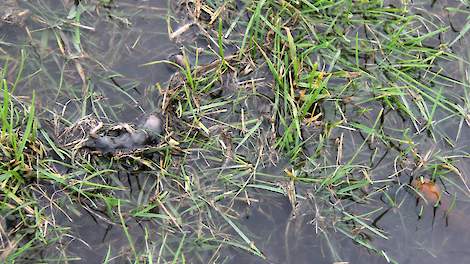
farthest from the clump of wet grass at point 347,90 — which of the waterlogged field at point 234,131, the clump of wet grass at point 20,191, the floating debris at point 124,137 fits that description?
the clump of wet grass at point 20,191

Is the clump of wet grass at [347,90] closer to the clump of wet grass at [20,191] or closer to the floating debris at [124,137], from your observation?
the floating debris at [124,137]

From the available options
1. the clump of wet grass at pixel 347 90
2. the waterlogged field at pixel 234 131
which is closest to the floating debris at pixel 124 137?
the waterlogged field at pixel 234 131

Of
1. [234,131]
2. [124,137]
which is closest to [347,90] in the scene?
[234,131]

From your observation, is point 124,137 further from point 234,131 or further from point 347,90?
point 347,90

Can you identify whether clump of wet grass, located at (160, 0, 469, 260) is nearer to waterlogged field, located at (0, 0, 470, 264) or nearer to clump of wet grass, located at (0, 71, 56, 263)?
waterlogged field, located at (0, 0, 470, 264)

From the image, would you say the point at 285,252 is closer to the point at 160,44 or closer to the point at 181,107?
the point at 181,107

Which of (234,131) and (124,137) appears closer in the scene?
(124,137)

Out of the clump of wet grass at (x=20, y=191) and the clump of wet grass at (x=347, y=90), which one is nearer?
the clump of wet grass at (x=20, y=191)

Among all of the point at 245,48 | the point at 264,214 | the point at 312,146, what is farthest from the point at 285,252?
the point at 245,48
